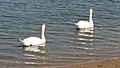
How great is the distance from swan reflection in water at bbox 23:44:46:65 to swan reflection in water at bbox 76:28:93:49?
5.39ft

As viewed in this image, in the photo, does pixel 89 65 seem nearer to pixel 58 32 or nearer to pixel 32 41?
pixel 32 41

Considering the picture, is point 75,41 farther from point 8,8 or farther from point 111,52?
point 8,8

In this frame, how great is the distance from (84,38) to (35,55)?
3829 millimetres

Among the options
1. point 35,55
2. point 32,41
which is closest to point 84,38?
point 32,41

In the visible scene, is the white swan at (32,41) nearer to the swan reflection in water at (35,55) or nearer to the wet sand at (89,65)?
the swan reflection in water at (35,55)

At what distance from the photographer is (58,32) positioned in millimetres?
19734

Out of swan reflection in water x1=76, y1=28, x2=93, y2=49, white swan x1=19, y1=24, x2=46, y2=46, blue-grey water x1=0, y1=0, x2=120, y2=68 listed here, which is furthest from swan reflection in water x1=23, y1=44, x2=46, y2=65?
swan reflection in water x1=76, y1=28, x2=93, y2=49

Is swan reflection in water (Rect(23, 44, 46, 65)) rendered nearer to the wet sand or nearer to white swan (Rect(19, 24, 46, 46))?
white swan (Rect(19, 24, 46, 46))

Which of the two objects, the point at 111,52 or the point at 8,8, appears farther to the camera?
the point at 8,8

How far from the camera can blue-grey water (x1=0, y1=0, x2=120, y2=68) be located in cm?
1543

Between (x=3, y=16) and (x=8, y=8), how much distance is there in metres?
2.47

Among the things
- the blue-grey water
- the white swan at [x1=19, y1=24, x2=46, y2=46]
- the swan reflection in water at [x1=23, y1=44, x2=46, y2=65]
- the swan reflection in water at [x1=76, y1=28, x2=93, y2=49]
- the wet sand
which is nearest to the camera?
the wet sand


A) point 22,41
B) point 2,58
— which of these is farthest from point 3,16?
point 2,58

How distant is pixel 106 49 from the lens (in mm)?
16641
